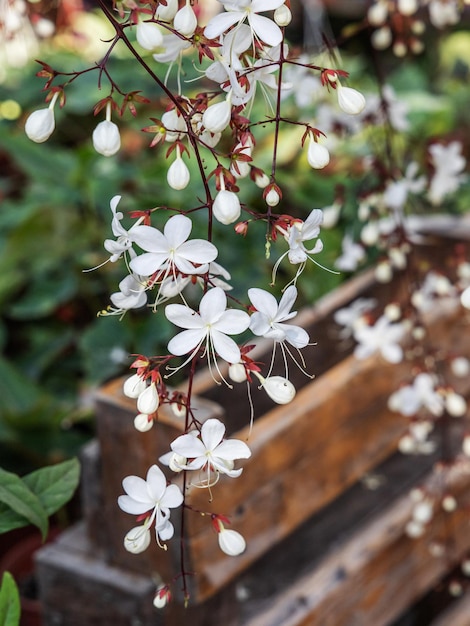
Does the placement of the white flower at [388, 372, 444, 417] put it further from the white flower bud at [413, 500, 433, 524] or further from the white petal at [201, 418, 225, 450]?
the white petal at [201, 418, 225, 450]

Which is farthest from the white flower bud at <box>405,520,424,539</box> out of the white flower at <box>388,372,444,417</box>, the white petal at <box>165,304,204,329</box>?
the white petal at <box>165,304,204,329</box>

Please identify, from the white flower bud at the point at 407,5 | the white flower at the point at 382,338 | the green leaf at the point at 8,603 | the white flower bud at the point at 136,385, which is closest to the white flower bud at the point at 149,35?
the white flower bud at the point at 136,385

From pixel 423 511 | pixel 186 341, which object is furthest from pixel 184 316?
pixel 423 511

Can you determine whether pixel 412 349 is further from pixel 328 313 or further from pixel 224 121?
pixel 224 121

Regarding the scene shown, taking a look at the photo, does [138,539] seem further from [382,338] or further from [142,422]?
[382,338]

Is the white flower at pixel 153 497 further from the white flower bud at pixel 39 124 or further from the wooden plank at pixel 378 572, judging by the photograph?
the wooden plank at pixel 378 572
